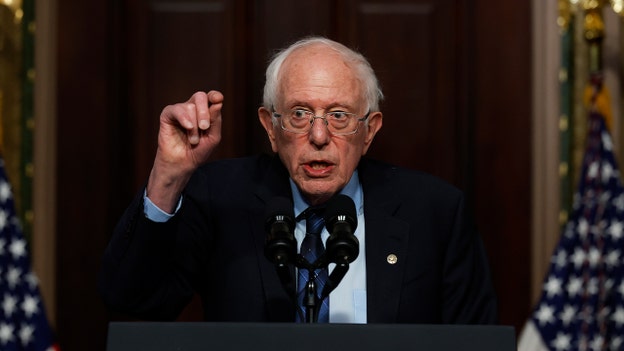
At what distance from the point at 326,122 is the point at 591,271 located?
1.51 m

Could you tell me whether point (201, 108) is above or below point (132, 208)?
above

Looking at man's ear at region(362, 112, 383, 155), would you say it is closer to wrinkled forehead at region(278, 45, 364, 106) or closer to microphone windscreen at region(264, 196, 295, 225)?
wrinkled forehead at region(278, 45, 364, 106)

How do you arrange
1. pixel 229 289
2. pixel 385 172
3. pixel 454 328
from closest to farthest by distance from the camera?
pixel 454 328
pixel 229 289
pixel 385 172

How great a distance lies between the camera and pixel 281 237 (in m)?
1.95

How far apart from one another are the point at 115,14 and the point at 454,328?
279cm

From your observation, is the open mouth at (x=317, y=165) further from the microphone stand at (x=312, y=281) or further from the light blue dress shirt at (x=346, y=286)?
the microphone stand at (x=312, y=281)

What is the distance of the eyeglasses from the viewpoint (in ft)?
8.43

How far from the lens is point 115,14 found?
4145 millimetres

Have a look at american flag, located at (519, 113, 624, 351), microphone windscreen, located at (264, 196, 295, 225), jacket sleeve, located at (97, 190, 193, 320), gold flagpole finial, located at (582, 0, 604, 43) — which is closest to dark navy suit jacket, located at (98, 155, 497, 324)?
jacket sleeve, located at (97, 190, 193, 320)

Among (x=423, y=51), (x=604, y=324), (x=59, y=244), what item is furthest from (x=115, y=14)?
(x=604, y=324)

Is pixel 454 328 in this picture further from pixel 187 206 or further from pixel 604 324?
pixel 604 324

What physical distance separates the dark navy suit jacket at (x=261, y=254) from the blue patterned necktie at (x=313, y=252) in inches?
2.6

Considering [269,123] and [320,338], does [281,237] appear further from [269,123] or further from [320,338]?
[269,123]

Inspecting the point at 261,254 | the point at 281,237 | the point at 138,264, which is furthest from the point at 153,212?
the point at 281,237
